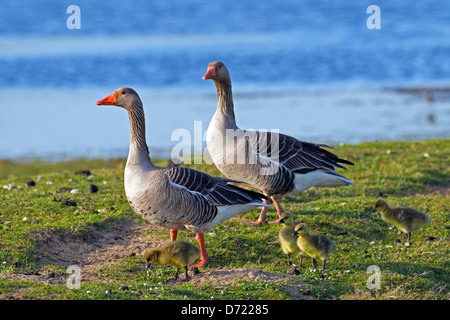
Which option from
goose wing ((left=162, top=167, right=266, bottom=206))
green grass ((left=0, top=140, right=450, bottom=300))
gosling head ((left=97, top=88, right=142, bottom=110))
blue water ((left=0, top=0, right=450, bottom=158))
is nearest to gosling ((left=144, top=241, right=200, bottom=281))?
green grass ((left=0, top=140, right=450, bottom=300))

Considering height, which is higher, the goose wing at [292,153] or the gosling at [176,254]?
the goose wing at [292,153]

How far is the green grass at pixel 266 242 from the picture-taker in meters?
7.16

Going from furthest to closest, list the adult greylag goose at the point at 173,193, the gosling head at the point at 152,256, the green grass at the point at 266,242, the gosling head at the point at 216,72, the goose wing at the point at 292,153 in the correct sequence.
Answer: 1. the gosling head at the point at 216,72
2. the goose wing at the point at 292,153
3. the adult greylag goose at the point at 173,193
4. the gosling head at the point at 152,256
5. the green grass at the point at 266,242

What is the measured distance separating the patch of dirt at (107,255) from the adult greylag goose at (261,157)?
1766mm

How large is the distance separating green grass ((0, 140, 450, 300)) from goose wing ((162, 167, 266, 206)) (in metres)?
0.90

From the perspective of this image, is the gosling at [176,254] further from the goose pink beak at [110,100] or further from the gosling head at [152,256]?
the goose pink beak at [110,100]

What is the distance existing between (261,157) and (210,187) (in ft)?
5.68

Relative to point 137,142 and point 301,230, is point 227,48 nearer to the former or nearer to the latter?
point 137,142

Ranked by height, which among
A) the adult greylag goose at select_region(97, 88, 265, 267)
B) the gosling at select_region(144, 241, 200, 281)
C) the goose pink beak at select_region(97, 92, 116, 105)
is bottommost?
the gosling at select_region(144, 241, 200, 281)

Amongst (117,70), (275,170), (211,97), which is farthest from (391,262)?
(117,70)

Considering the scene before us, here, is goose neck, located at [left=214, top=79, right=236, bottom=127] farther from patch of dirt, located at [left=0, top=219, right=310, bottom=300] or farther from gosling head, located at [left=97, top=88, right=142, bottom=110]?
patch of dirt, located at [left=0, top=219, right=310, bottom=300]

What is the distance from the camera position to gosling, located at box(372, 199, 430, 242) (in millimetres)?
8914

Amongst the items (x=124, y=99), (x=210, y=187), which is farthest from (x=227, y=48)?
(x=210, y=187)

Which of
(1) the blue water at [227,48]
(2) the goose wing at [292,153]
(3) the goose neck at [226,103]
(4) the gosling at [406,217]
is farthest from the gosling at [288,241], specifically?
(1) the blue water at [227,48]
